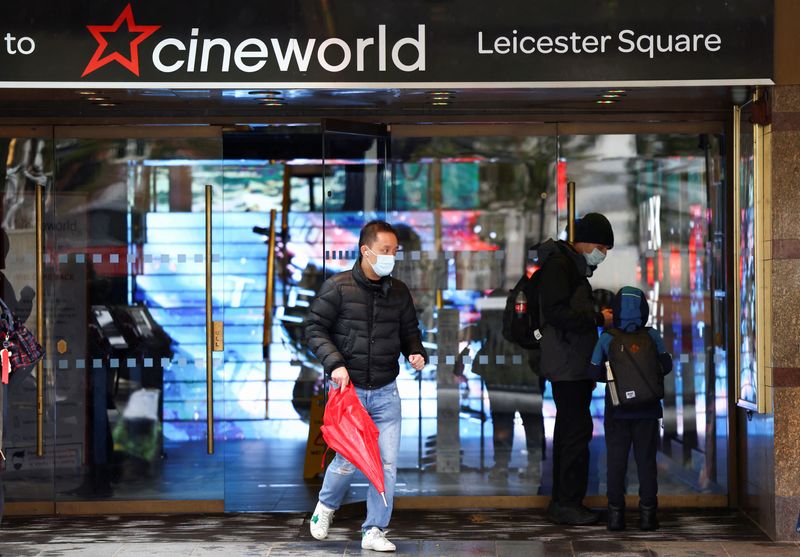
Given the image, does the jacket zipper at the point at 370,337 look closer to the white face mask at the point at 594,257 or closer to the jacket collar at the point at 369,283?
the jacket collar at the point at 369,283

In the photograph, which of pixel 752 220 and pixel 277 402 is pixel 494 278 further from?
pixel 277 402

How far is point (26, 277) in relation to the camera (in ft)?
27.0

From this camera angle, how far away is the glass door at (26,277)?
8.22 m

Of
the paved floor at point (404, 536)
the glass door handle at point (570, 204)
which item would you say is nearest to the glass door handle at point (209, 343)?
the paved floor at point (404, 536)

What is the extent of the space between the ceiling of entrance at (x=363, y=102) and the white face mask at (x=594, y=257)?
3.22ft

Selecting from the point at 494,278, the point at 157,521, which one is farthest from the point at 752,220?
the point at 157,521

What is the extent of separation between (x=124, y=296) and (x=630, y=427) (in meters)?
3.63

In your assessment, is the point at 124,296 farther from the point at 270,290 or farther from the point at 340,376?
the point at 270,290

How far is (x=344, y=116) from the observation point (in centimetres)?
827

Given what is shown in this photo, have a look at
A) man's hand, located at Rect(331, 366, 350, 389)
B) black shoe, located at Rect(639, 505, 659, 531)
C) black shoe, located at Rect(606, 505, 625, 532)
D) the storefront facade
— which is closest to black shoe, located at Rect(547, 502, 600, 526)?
black shoe, located at Rect(606, 505, 625, 532)

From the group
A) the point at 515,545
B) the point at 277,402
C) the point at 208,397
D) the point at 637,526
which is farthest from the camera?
the point at 277,402

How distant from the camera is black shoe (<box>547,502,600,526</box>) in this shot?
761 cm

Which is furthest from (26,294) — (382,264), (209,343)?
(382,264)

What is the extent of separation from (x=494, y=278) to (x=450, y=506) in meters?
1.63
